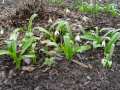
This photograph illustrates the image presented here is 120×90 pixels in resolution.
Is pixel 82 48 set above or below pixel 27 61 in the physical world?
above

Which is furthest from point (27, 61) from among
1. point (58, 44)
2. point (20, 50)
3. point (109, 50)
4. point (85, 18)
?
point (85, 18)

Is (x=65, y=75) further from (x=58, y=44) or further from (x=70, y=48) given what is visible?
(x=58, y=44)

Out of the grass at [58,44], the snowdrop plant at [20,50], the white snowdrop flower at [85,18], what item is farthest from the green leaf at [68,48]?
the white snowdrop flower at [85,18]

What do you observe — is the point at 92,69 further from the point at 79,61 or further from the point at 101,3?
the point at 101,3

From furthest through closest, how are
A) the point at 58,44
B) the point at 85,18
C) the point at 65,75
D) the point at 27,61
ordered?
the point at 85,18 < the point at 58,44 < the point at 27,61 < the point at 65,75

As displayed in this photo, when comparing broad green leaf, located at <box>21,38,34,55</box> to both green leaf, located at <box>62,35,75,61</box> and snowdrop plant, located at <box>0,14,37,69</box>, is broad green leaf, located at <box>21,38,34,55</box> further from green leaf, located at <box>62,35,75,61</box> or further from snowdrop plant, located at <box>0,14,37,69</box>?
green leaf, located at <box>62,35,75,61</box>

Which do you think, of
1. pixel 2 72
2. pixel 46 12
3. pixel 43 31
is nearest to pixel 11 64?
pixel 2 72

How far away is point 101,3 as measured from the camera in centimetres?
593

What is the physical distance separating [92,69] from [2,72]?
3.63 ft

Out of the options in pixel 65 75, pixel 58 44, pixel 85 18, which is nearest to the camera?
pixel 65 75

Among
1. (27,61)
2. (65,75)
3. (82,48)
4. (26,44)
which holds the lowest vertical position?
(65,75)

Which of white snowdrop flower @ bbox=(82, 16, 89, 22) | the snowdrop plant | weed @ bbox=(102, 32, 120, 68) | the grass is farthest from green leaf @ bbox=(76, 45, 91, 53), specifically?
white snowdrop flower @ bbox=(82, 16, 89, 22)

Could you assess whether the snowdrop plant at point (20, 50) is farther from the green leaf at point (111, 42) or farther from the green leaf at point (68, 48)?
the green leaf at point (111, 42)

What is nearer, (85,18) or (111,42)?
(111,42)
